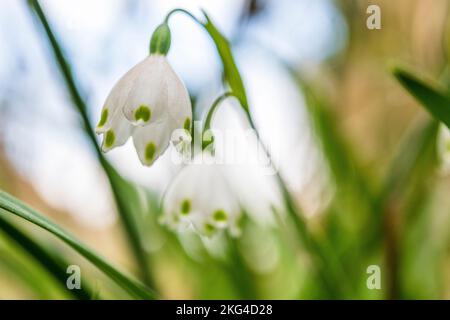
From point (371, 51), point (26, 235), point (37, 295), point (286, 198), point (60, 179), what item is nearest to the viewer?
point (26, 235)

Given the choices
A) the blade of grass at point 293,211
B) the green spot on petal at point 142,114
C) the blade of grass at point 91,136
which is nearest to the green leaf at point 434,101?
the blade of grass at point 293,211

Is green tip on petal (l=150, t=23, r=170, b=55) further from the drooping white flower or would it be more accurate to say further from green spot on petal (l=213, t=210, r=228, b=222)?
green spot on petal (l=213, t=210, r=228, b=222)

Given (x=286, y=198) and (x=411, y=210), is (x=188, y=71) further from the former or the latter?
(x=411, y=210)

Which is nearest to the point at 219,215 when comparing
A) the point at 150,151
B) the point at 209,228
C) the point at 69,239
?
the point at 209,228

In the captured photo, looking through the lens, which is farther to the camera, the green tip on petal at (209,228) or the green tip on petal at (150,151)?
the green tip on petal at (209,228)

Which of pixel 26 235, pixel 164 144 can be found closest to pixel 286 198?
pixel 164 144

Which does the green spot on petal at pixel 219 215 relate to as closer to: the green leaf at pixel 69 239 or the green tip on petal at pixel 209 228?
the green tip on petal at pixel 209 228

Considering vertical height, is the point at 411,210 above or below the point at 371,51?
below

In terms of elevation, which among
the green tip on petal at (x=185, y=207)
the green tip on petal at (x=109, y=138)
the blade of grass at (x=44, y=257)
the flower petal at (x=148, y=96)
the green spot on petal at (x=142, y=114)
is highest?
the flower petal at (x=148, y=96)
